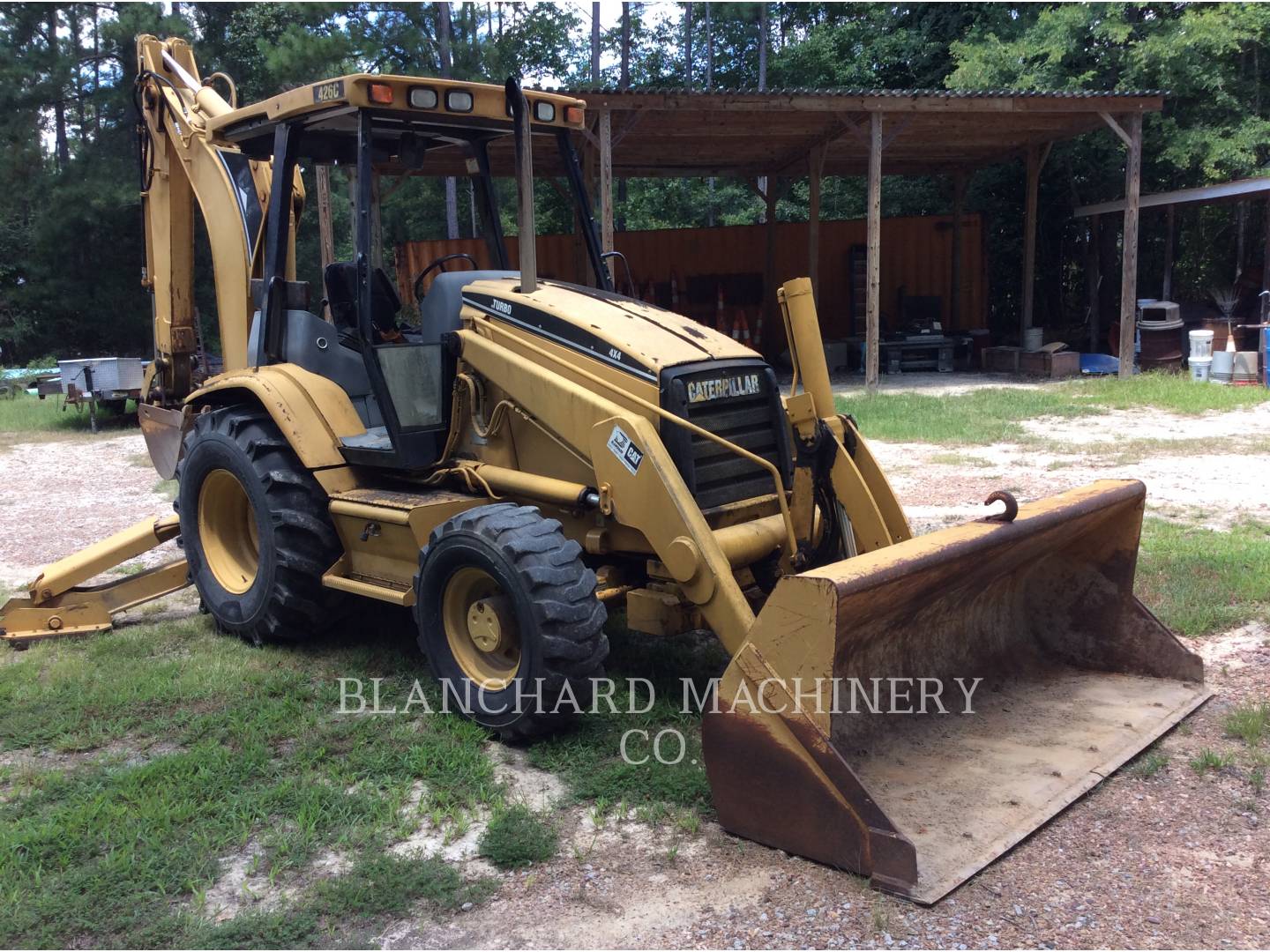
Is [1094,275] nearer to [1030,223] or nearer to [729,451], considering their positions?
[1030,223]

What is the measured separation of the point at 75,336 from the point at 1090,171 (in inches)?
868

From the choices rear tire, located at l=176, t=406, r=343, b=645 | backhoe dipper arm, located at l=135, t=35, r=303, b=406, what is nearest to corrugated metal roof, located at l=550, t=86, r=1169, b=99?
backhoe dipper arm, located at l=135, t=35, r=303, b=406

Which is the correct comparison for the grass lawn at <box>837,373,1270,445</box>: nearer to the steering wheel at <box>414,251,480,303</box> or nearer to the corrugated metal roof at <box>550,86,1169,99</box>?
the corrugated metal roof at <box>550,86,1169,99</box>

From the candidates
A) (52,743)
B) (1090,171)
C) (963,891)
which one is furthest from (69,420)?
(1090,171)

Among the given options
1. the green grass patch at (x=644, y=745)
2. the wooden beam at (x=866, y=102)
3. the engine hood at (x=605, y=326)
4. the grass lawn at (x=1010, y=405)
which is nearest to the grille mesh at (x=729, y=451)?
the engine hood at (x=605, y=326)

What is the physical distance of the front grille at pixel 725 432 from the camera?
4312mm

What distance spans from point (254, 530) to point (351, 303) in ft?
4.57

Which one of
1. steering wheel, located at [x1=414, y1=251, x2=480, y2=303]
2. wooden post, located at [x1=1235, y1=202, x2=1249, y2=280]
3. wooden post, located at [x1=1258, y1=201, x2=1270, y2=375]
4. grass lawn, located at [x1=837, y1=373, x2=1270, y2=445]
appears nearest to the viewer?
steering wheel, located at [x1=414, y1=251, x2=480, y2=303]

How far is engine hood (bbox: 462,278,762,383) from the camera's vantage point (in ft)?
14.5

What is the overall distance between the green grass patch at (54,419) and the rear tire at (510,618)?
12460 mm

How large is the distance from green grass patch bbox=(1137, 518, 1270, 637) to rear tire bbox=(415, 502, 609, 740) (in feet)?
10.6

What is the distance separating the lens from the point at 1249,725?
13.7ft

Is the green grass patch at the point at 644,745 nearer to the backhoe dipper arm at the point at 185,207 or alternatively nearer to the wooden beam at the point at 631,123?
the backhoe dipper arm at the point at 185,207

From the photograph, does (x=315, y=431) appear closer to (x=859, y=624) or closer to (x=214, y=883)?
(x=214, y=883)
